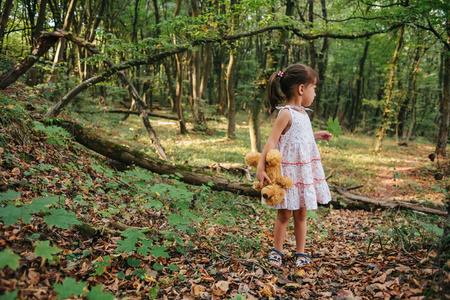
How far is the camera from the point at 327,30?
696cm

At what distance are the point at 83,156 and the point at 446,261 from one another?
5.17 metres

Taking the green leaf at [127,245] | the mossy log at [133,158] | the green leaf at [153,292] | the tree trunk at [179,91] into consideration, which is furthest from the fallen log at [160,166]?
the tree trunk at [179,91]

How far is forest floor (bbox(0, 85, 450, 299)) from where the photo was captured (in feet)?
5.91

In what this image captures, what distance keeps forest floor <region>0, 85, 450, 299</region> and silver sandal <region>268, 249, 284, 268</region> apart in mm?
70

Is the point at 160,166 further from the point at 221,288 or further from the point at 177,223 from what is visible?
the point at 221,288

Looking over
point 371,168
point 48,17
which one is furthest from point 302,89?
point 48,17

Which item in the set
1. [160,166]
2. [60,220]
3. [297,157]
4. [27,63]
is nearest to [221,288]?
[60,220]

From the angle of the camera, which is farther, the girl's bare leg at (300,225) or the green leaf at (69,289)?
the girl's bare leg at (300,225)

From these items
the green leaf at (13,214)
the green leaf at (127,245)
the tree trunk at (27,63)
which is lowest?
the green leaf at (127,245)

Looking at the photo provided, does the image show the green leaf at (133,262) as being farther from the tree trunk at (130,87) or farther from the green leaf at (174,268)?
the tree trunk at (130,87)

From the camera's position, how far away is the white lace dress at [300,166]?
2676 millimetres

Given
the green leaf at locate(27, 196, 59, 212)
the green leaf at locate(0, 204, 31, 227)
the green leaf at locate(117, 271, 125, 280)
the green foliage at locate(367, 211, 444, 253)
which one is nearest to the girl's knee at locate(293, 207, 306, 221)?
the green foliage at locate(367, 211, 444, 253)

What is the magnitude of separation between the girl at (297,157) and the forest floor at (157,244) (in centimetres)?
40

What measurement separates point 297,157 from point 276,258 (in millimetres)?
1111
